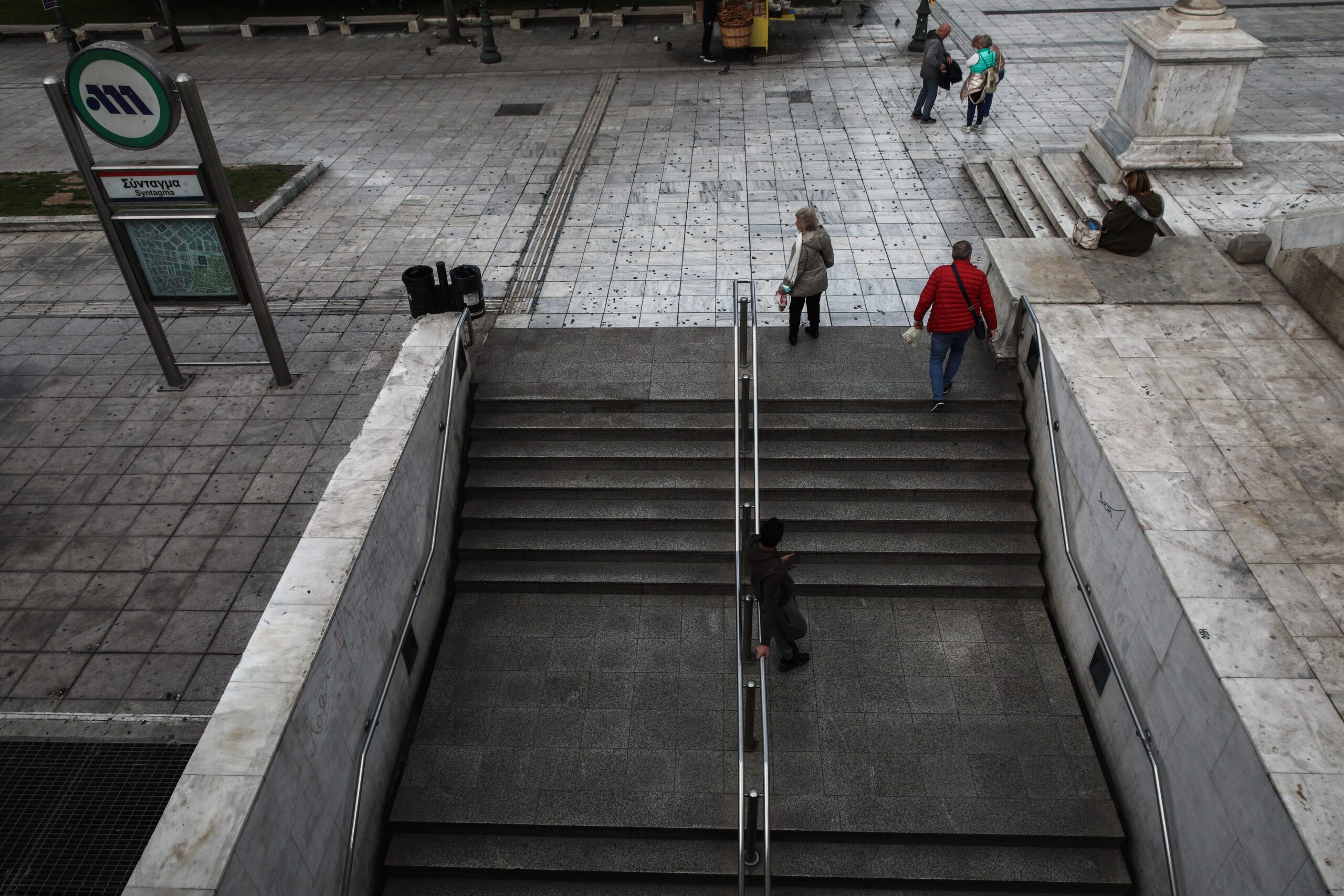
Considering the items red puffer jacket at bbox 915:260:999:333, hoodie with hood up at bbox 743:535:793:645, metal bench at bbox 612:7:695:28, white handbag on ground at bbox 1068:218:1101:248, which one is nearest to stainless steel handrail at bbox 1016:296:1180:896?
red puffer jacket at bbox 915:260:999:333

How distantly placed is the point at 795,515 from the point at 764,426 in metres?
0.98

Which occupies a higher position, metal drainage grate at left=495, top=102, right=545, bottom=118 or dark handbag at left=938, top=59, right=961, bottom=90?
dark handbag at left=938, top=59, right=961, bottom=90

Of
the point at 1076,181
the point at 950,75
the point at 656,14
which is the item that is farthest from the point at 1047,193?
the point at 656,14

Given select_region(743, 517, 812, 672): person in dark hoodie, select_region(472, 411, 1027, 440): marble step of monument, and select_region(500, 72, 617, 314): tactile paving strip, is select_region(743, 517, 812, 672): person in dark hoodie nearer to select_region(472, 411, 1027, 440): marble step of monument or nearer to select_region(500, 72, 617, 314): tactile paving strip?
select_region(472, 411, 1027, 440): marble step of monument

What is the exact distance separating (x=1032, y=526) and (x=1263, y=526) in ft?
6.74

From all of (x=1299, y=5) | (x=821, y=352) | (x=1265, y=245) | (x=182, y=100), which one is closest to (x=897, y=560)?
(x=821, y=352)

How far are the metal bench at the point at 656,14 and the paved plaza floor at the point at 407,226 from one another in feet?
A: 1.51

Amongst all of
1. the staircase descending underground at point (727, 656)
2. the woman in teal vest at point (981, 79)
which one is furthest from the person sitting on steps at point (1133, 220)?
the woman in teal vest at point (981, 79)

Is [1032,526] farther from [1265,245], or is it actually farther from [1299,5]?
[1299,5]

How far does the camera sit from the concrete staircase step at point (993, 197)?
11.4 meters

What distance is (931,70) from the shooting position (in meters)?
14.4

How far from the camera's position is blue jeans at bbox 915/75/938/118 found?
574 inches

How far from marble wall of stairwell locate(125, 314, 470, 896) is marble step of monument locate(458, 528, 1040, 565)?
0.63 metres

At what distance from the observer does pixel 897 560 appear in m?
7.89
